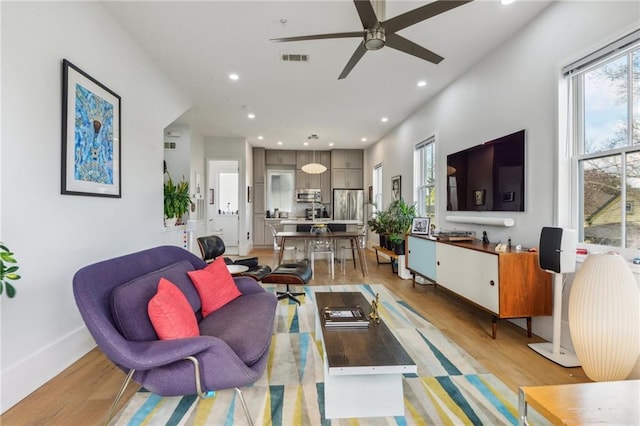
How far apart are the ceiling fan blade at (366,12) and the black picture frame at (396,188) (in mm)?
4350

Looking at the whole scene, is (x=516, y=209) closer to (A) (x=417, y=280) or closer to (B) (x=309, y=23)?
(A) (x=417, y=280)

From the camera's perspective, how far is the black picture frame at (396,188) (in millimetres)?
6334

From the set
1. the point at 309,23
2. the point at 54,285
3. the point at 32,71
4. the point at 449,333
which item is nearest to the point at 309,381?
Answer: the point at 449,333

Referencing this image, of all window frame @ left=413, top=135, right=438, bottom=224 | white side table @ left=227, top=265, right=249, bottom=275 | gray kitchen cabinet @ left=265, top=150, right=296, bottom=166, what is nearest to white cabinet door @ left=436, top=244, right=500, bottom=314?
window frame @ left=413, top=135, right=438, bottom=224

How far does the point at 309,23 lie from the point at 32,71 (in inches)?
87.5

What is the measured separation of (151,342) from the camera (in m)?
1.49

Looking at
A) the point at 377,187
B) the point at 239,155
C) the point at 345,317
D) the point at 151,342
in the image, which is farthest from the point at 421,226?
the point at 239,155

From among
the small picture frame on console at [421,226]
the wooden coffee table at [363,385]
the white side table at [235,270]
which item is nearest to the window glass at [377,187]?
the small picture frame on console at [421,226]

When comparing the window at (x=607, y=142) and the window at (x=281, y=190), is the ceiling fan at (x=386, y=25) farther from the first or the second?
the window at (x=281, y=190)

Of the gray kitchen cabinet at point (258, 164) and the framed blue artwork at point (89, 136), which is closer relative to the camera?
the framed blue artwork at point (89, 136)

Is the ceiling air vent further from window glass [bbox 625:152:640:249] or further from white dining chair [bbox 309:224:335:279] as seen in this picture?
window glass [bbox 625:152:640:249]

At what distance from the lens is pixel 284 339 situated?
2.71 meters

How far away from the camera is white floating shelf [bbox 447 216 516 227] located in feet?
10.2

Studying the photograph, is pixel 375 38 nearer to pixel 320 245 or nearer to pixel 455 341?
pixel 455 341
